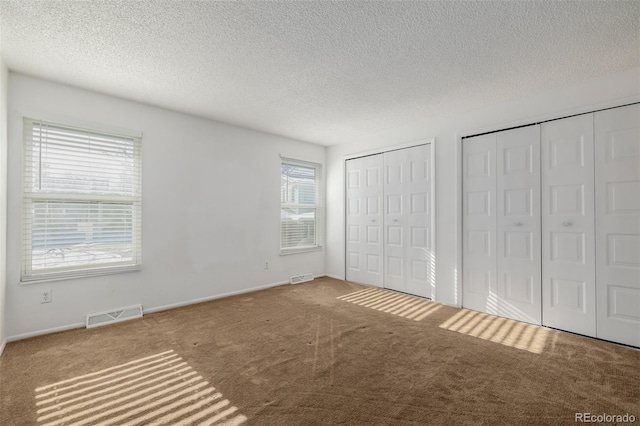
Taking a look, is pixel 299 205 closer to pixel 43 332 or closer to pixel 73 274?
pixel 73 274

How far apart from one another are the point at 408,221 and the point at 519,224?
146cm

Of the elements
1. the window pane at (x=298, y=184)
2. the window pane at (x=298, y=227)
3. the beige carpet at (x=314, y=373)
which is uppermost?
the window pane at (x=298, y=184)

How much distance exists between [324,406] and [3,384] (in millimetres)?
2311

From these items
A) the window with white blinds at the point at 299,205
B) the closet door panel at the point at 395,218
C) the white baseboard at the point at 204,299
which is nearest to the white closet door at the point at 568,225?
the closet door panel at the point at 395,218

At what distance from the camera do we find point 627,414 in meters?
1.77

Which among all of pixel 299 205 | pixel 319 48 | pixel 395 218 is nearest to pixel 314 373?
pixel 319 48

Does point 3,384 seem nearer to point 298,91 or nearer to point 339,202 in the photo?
point 298,91

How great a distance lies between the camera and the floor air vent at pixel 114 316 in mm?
3137

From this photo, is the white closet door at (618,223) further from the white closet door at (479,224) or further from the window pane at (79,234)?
the window pane at (79,234)

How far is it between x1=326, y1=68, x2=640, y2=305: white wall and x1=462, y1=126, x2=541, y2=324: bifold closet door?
131mm

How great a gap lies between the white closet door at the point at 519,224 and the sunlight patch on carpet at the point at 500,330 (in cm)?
16

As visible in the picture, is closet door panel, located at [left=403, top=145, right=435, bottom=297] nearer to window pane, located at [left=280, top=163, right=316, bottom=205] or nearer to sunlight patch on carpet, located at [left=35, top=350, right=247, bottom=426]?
window pane, located at [left=280, top=163, right=316, bottom=205]

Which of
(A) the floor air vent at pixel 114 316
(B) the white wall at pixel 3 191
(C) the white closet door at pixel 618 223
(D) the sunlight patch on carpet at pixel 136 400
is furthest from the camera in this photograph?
(A) the floor air vent at pixel 114 316

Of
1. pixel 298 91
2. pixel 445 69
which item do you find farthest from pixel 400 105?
pixel 298 91
